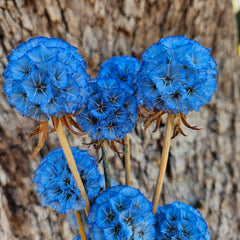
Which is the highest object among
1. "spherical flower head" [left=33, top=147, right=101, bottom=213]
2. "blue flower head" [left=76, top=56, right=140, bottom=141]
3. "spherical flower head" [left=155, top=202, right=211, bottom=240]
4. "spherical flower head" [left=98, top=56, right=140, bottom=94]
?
"spherical flower head" [left=98, top=56, right=140, bottom=94]

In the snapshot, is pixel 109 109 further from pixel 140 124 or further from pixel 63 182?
pixel 140 124

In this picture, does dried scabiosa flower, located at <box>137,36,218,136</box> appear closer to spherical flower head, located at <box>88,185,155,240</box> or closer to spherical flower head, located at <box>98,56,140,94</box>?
spherical flower head, located at <box>98,56,140,94</box>

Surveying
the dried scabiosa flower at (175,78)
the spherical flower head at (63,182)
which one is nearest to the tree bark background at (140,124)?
the spherical flower head at (63,182)

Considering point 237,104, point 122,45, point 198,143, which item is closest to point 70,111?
point 122,45

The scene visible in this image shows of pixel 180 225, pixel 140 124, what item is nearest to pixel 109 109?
pixel 180 225

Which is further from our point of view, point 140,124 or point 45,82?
point 140,124

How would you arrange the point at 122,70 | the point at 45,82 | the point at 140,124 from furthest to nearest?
the point at 140,124
the point at 122,70
the point at 45,82

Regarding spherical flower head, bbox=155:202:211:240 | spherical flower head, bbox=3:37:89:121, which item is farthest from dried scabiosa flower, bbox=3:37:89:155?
spherical flower head, bbox=155:202:211:240
